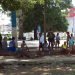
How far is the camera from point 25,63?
1841cm

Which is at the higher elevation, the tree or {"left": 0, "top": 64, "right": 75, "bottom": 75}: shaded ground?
the tree

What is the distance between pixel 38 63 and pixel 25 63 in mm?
738

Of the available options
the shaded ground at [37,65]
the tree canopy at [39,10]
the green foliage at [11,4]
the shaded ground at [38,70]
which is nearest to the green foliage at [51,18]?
the tree canopy at [39,10]

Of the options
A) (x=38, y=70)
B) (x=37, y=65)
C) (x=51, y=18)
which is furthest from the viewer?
(x=51, y=18)

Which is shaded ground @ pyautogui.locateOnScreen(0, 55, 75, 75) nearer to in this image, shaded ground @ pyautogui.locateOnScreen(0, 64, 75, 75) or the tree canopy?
shaded ground @ pyautogui.locateOnScreen(0, 64, 75, 75)

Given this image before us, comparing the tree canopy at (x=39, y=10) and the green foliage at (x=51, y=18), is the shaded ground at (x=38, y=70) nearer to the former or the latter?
the tree canopy at (x=39, y=10)

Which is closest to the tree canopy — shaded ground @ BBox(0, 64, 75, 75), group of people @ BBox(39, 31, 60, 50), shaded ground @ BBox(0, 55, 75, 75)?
group of people @ BBox(39, 31, 60, 50)

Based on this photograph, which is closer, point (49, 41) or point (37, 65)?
point (37, 65)

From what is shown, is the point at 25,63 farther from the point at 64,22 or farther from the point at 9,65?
the point at 64,22

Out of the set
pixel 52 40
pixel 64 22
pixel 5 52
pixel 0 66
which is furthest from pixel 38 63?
pixel 64 22

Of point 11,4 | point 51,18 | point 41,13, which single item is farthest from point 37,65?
point 51,18

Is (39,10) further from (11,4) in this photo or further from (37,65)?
(37,65)

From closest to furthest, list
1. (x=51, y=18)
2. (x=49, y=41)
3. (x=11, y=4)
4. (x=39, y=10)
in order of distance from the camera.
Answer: (x=11, y=4)
(x=49, y=41)
(x=39, y=10)
(x=51, y=18)

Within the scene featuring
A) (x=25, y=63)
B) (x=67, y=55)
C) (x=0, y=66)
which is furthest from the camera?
(x=67, y=55)
